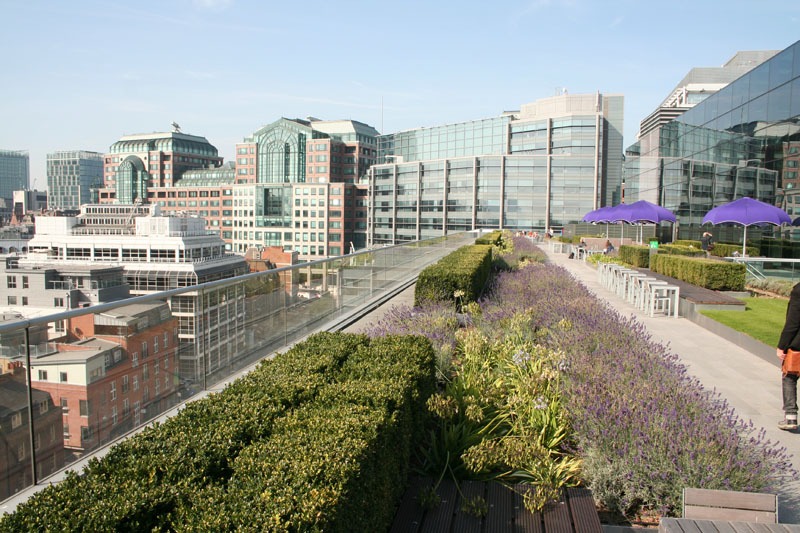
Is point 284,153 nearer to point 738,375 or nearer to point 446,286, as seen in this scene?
point 446,286

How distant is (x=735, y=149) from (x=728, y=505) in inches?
1105

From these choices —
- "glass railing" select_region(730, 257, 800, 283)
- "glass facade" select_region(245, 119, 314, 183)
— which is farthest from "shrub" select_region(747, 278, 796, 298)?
"glass facade" select_region(245, 119, 314, 183)

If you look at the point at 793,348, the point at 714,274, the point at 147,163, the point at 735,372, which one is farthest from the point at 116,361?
the point at 147,163

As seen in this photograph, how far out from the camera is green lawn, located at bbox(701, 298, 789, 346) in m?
10.2

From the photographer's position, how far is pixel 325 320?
9914 millimetres

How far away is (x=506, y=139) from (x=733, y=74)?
313ft

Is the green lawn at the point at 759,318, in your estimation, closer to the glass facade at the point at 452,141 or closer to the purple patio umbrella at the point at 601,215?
the purple patio umbrella at the point at 601,215

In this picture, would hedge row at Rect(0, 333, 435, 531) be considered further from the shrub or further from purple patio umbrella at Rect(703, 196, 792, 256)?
purple patio umbrella at Rect(703, 196, 792, 256)

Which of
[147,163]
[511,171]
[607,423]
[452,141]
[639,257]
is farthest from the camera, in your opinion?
[147,163]

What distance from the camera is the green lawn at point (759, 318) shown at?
33.4 feet

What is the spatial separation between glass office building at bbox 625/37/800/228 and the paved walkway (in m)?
13.0

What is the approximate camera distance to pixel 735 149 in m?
26.9

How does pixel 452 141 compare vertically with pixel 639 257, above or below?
above

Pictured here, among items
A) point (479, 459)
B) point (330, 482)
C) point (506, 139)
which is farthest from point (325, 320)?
point (506, 139)
